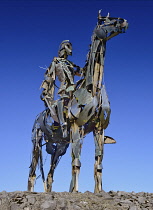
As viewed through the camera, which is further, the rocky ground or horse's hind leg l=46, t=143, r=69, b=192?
horse's hind leg l=46, t=143, r=69, b=192

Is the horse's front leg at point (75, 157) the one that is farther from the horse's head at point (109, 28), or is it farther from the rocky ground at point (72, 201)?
the horse's head at point (109, 28)

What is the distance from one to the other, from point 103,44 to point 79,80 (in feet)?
4.91

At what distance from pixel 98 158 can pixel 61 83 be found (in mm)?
3141

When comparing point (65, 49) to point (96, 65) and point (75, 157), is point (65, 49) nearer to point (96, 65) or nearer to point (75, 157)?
point (96, 65)

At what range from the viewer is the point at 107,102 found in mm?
13070

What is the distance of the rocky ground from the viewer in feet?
35.2

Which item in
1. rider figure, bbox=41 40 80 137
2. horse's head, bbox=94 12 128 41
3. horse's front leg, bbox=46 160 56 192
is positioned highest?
horse's head, bbox=94 12 128 41

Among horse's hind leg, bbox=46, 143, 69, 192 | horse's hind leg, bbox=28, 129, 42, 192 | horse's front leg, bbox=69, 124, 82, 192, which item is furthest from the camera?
horse's hind leg, bbox=46, 143, 69, 192

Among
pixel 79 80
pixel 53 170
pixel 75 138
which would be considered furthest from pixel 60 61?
pixel 53 170

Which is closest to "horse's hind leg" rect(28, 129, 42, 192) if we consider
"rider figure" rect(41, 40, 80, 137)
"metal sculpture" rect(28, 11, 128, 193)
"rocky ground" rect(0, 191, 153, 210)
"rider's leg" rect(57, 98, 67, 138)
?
"metal sculpture" rect(28, 11, 128, 193)

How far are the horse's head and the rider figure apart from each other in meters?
1.57

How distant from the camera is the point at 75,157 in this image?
12633 mm

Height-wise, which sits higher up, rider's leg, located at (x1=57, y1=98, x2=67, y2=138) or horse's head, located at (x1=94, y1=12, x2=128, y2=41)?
horse's head, located at (x1=94, y1=12, x2=128, y2=41)

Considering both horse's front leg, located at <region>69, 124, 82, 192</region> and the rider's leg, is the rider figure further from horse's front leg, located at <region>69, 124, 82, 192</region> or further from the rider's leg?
horse's front leg, located at <region>69, 124, 82, 192</region>
